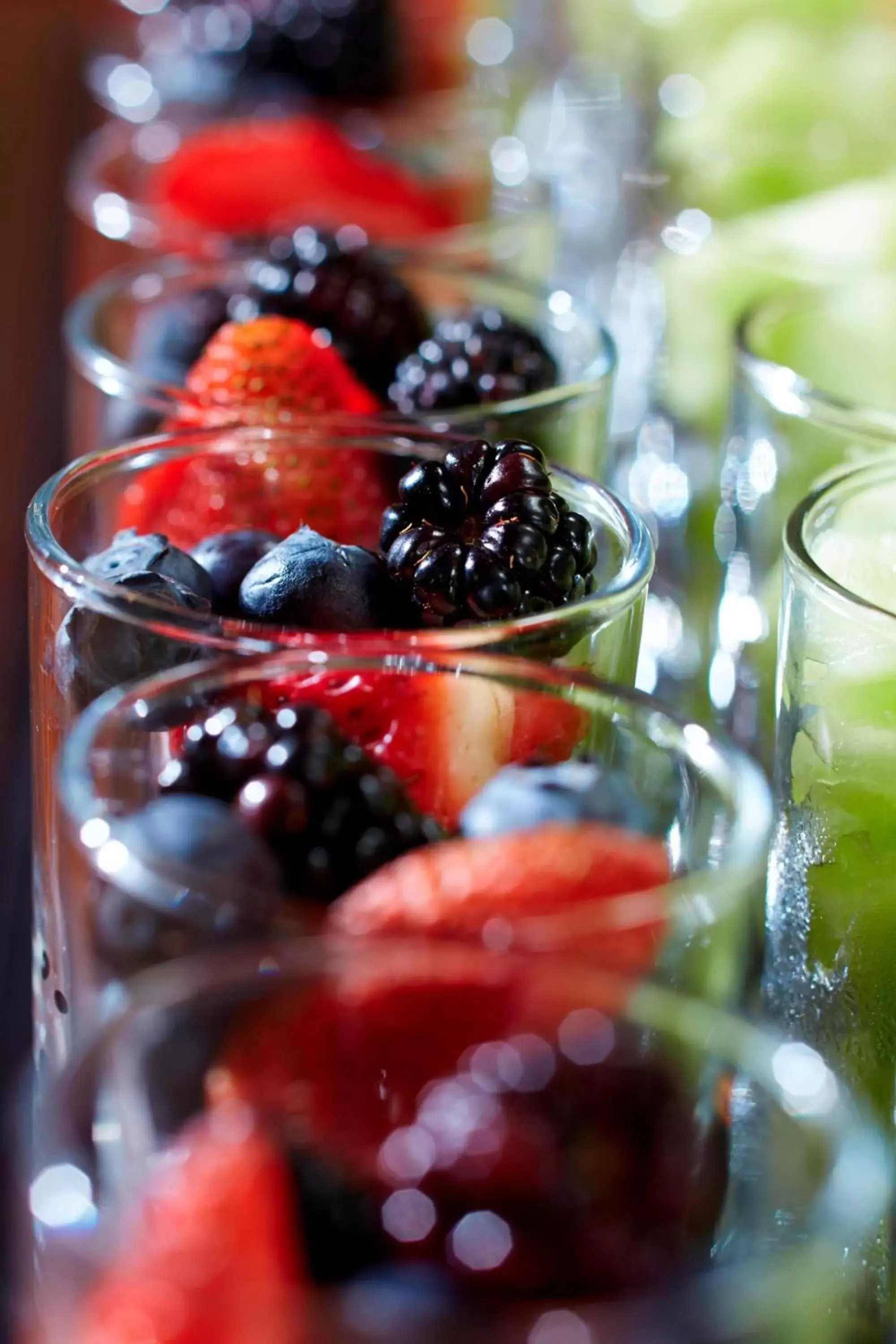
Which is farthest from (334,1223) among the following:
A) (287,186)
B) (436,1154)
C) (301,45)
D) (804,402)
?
(301,45)

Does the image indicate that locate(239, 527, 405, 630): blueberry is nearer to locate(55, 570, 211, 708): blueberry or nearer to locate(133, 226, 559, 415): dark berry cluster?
locate(55, 570, 211, 708): blueberry

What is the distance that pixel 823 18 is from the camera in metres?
1.31

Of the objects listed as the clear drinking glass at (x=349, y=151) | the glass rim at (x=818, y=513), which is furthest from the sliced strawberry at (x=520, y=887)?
the clear drinking glass at (x=349, y=151)

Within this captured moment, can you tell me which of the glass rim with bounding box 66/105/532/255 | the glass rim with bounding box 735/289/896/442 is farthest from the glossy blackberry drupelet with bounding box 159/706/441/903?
the glass rim with bounding box 66/105/532/255

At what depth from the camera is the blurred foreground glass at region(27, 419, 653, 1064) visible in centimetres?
41

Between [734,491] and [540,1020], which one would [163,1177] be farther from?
[734,491]

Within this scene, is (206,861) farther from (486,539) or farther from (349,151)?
(349,151)

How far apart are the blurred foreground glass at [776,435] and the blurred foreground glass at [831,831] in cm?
9

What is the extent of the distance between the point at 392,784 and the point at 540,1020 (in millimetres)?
107

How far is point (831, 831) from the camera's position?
495mm

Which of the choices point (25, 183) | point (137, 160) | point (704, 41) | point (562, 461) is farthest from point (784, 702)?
point (25, 183)

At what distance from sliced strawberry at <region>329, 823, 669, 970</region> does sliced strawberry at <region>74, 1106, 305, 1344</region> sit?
6 centimetres

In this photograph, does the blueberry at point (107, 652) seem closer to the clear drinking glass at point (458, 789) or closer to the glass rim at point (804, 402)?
the clear drinking glass at point (458, 789)

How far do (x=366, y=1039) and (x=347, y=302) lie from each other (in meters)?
0.52
